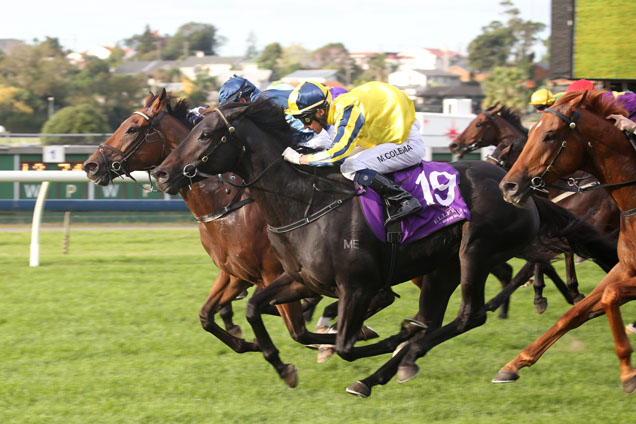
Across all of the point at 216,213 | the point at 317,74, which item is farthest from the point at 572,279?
the point at 317,74

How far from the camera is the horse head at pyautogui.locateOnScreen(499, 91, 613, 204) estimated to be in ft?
13.4

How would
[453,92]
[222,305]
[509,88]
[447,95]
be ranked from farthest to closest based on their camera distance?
[447,95] < [453,92] < [509,88] < [222,305]

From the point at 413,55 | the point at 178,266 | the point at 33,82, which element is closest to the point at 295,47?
the point at 413,55

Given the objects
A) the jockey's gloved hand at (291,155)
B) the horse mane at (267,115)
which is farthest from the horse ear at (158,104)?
the jockey's gloved hand at (291,155)

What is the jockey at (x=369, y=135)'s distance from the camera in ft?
14.2

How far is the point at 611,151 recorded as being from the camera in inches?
163

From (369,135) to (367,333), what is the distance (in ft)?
4.91

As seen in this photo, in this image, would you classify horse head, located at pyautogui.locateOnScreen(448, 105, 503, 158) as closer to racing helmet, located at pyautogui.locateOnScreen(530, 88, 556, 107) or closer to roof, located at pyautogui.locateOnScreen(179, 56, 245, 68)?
racing helmet, located at pyautogui.locateOnScreen(530, 88, 556, 107)

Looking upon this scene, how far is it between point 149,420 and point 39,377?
1026 mm

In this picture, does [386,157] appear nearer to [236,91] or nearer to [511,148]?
[236,91]

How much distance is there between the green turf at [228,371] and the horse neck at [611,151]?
1.03 meters

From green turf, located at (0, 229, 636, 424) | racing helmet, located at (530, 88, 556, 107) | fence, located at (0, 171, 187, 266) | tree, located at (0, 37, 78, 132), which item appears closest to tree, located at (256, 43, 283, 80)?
tree, located at (0, 37, 78, 132)

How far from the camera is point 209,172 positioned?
14.2ft

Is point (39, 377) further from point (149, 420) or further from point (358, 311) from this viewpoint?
point (358, 311)
